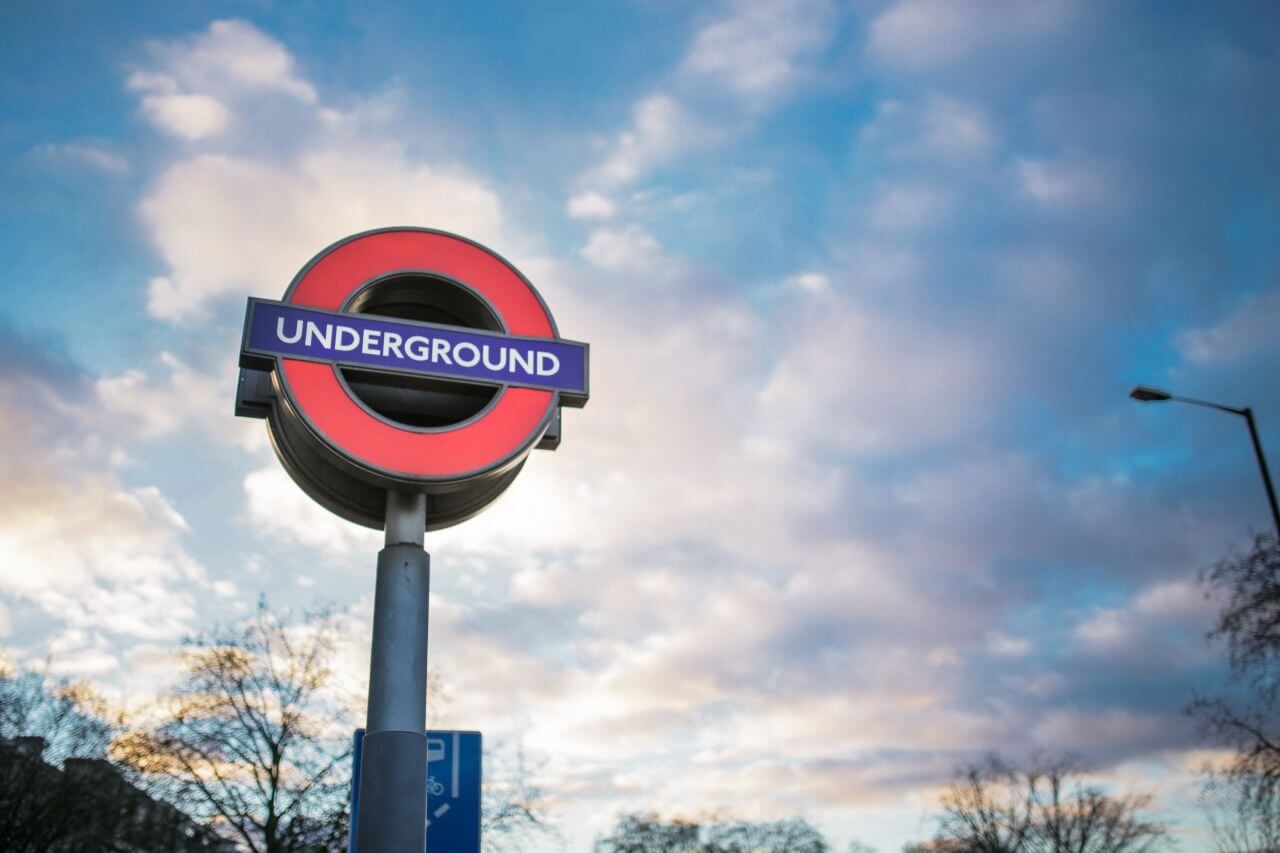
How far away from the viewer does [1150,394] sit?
632 inches

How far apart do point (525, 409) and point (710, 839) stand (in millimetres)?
87804

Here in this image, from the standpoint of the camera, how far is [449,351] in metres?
8.38

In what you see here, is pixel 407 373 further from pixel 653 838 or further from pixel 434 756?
pixel 653 838

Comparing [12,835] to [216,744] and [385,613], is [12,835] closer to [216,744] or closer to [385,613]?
[216,744]

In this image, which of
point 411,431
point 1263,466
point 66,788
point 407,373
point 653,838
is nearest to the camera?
point 411,431

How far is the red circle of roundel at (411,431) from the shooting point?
7637 mm

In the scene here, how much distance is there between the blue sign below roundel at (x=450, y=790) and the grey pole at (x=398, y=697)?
0.34 ft

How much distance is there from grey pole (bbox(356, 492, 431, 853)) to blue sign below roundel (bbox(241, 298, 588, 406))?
3.81ft

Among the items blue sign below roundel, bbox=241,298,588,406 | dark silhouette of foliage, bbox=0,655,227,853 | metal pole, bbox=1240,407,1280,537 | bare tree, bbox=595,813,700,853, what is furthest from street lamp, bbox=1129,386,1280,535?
bare tree, bbox=595,813,700,853

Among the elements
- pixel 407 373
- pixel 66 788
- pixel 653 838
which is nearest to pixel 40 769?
pixel 66 788

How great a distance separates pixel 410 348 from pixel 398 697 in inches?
114

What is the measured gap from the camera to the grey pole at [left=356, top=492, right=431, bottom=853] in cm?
666

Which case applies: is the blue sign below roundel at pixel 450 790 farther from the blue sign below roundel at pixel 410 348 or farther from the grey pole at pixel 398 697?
the blue sign below roundel at pixel 410 348

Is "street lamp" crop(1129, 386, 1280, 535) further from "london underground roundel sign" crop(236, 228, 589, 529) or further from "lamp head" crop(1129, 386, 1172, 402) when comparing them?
"london underground roundel sign" crop(236, 228, 589, 529)
